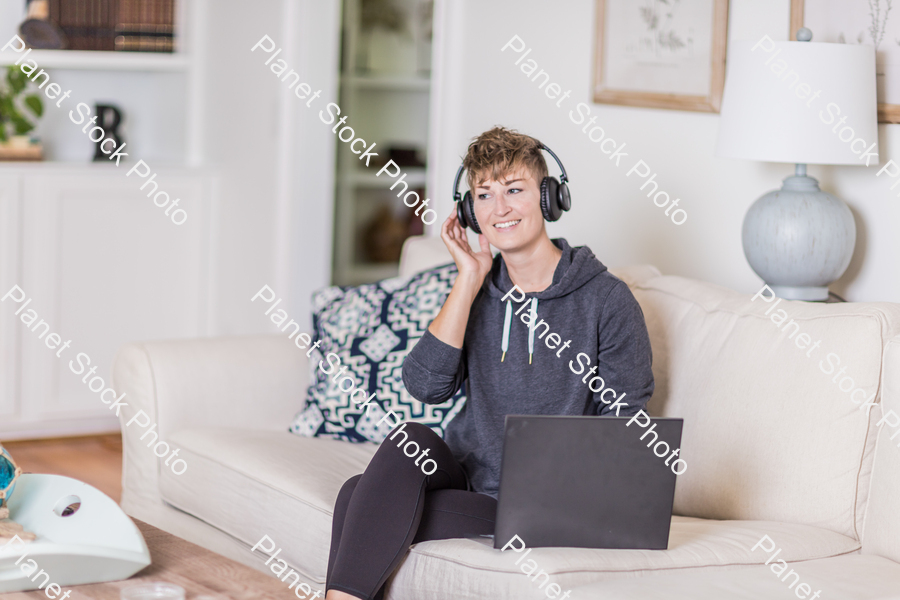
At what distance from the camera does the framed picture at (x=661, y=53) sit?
7.99 ft

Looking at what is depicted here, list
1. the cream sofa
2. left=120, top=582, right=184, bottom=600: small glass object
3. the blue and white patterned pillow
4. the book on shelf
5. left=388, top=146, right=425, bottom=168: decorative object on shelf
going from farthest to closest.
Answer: left=388, top=146, right=425, bottom=168: decorative object on shelf
the book on shelf
the blue and white patterned pillow
the cream sofa
left=120, top=582, right=184, bottom=600: small glass object

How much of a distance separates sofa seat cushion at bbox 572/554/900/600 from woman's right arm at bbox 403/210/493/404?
517 millimetres

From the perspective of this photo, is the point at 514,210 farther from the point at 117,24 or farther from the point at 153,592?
the point at 117,24

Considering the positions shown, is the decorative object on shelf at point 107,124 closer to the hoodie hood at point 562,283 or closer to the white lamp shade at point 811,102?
the hoodie hood at point 562,283

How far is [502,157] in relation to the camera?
184 centimetres

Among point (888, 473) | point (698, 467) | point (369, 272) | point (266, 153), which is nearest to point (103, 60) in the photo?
point (266, 153)

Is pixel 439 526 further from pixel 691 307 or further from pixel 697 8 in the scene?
pixel 697 8

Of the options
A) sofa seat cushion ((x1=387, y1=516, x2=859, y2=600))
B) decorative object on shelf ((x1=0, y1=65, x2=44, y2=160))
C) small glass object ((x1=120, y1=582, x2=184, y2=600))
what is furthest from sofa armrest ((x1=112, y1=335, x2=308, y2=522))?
decorative object on shelf ((x1=0, y1=65, x2=44, y2=160))

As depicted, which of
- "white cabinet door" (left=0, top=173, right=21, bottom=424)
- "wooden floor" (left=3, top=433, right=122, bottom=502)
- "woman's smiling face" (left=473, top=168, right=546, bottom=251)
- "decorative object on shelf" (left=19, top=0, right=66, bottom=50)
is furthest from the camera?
"decorative object on shelf" (left=19, top=0, right=66, bottom=50)

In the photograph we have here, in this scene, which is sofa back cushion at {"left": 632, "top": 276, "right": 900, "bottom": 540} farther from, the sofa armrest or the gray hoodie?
the sofa armrest

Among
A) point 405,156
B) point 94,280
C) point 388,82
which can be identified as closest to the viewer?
point 94,280

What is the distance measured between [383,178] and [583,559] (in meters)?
2.94

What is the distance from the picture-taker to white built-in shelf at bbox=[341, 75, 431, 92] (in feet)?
13.5

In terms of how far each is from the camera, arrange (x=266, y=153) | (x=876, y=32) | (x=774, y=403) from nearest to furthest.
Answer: (x=774, y=403)
(x=876, y=32)
(x=266, y=153)
